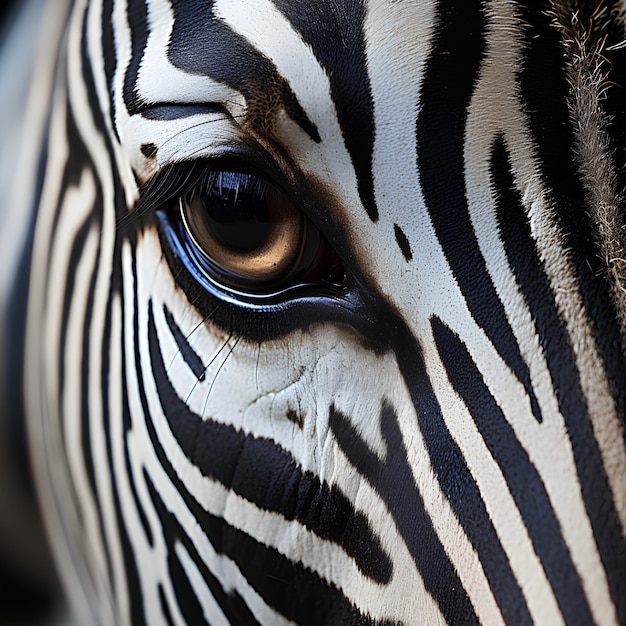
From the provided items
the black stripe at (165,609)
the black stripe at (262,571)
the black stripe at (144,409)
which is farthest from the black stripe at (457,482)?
the black stripe at (165,609)

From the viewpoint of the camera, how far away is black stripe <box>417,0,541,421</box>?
0.62 m

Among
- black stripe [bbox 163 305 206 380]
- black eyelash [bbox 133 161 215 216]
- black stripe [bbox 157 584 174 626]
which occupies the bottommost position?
black stripe [bbox 157 584 174 626]

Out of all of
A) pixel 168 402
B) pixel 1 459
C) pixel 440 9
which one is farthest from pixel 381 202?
pixel 1 459

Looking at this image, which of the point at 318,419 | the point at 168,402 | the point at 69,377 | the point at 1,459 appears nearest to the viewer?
the point at 318,419

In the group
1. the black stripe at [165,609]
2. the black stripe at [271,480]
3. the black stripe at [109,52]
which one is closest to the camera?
the black stripe at [271,480]

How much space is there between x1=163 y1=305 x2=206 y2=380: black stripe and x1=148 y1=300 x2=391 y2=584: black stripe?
4cm

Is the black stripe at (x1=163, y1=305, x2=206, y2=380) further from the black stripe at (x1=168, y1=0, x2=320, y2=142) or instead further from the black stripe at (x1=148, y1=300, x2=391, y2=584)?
the black stripe at (x1=168, y1=0, x2=320, y2=142)

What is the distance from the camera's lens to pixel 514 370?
24.0 inches

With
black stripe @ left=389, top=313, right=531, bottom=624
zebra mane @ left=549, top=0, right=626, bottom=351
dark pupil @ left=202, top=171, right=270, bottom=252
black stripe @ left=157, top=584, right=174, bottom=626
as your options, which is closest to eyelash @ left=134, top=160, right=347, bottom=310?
dark pupil @ left=202, top=171, right=270, bottom=252

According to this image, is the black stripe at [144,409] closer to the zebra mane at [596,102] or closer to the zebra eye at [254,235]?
the zebra eye at [254,235]

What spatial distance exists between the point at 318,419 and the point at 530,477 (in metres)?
0.20

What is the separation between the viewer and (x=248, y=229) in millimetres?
712

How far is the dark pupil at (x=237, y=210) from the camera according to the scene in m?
0.70

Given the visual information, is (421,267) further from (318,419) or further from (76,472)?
(76,472)
